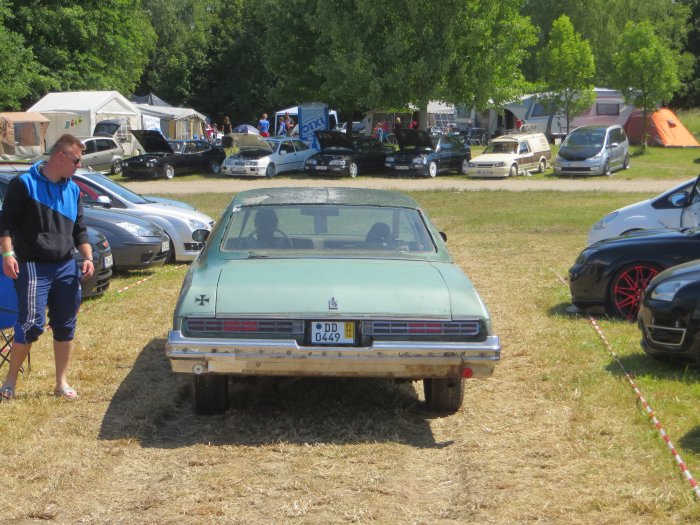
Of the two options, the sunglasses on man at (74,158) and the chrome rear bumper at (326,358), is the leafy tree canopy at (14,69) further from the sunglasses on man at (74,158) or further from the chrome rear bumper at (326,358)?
the chrome rear bumper at (326,358)

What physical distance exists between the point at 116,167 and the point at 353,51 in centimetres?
1040

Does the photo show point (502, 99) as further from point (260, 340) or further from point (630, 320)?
point (260, 340)

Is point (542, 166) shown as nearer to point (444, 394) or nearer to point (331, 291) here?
point (444, 394)

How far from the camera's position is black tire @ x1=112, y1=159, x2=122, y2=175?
36.5m

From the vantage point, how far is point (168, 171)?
3528 centimetres

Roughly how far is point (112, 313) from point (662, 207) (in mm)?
6911

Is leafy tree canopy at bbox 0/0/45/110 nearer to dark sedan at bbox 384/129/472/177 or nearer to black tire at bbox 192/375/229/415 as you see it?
dark sedan at bbox 384/129/472/177

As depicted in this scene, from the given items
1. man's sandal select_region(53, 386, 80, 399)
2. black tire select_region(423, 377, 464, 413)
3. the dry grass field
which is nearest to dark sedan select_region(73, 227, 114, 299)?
the dry grass field

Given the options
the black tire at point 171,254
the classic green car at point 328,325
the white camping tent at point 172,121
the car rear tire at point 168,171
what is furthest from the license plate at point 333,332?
the white camping tent at point 172,121

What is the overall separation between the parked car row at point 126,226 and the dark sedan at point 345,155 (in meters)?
20.2

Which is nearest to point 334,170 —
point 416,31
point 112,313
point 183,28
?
point 416,31

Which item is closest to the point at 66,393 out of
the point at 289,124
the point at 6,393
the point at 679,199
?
the point at 6,393

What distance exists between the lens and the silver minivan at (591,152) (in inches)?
1316

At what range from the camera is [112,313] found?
9.95 meters
